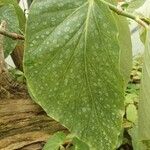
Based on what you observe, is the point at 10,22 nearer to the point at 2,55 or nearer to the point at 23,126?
the point at 2,55

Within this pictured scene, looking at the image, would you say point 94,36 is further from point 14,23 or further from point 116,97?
point 14,23

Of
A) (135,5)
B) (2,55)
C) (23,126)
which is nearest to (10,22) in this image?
(2,55)

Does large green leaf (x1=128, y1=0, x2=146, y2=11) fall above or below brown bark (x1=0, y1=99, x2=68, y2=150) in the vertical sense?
above

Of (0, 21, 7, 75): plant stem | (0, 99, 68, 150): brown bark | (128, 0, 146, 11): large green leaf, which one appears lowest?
(0, 99, 68, 150): brown bark

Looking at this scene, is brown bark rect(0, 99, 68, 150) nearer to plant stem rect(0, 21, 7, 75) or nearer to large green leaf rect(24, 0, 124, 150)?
plant stem rect(0, 21, 7, 75)

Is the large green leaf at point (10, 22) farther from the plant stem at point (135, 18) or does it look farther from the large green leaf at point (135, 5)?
the plant stem at point (135, 18)

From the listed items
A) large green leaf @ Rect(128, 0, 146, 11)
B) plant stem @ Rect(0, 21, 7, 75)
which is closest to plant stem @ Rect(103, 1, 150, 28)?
plant stem @ Rect(0, 21, 7, 75)

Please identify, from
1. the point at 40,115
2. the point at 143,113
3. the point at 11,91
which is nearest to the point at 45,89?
the point at 143,113
